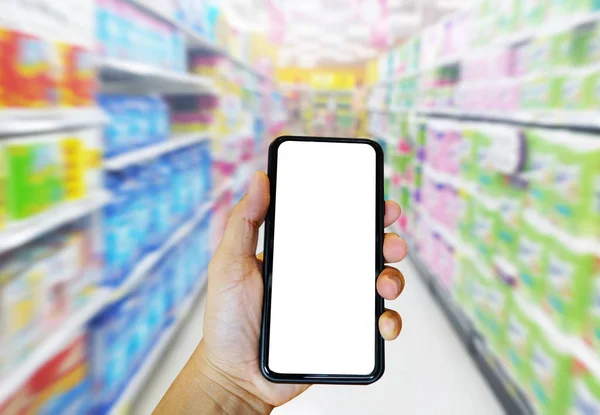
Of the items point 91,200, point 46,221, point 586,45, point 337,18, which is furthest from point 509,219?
point 337,18

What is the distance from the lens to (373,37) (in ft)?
28.6

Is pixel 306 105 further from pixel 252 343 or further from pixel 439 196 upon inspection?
pixel 252 343

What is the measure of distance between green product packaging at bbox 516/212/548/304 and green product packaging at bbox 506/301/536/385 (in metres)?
0.10

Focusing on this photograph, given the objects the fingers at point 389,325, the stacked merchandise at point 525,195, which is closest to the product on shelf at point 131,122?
the fingers at point 389,325

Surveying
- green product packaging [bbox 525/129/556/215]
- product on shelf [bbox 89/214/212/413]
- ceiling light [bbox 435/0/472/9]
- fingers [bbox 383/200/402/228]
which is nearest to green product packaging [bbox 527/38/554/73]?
green product packaging [bbox 525/129/556/215]

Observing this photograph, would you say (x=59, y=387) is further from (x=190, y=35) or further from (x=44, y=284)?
(x=190, y=35)

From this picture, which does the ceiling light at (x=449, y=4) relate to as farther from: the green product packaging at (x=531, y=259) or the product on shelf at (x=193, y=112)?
the green product packaging at (x=531, y=259)

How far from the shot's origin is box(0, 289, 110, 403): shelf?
3.76ft

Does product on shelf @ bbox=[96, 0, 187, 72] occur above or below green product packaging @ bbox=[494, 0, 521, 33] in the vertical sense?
below

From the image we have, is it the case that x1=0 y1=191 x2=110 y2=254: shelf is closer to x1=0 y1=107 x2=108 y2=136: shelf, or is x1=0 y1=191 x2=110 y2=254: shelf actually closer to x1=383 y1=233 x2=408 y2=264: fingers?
x1=0 y1=107 x2=108 y2=136: shelf

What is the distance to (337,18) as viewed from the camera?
8.98 meters

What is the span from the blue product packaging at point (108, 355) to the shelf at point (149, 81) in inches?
34.0

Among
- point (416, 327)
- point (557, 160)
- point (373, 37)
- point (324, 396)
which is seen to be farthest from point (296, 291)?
point (373, 37)

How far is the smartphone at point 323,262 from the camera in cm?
99
